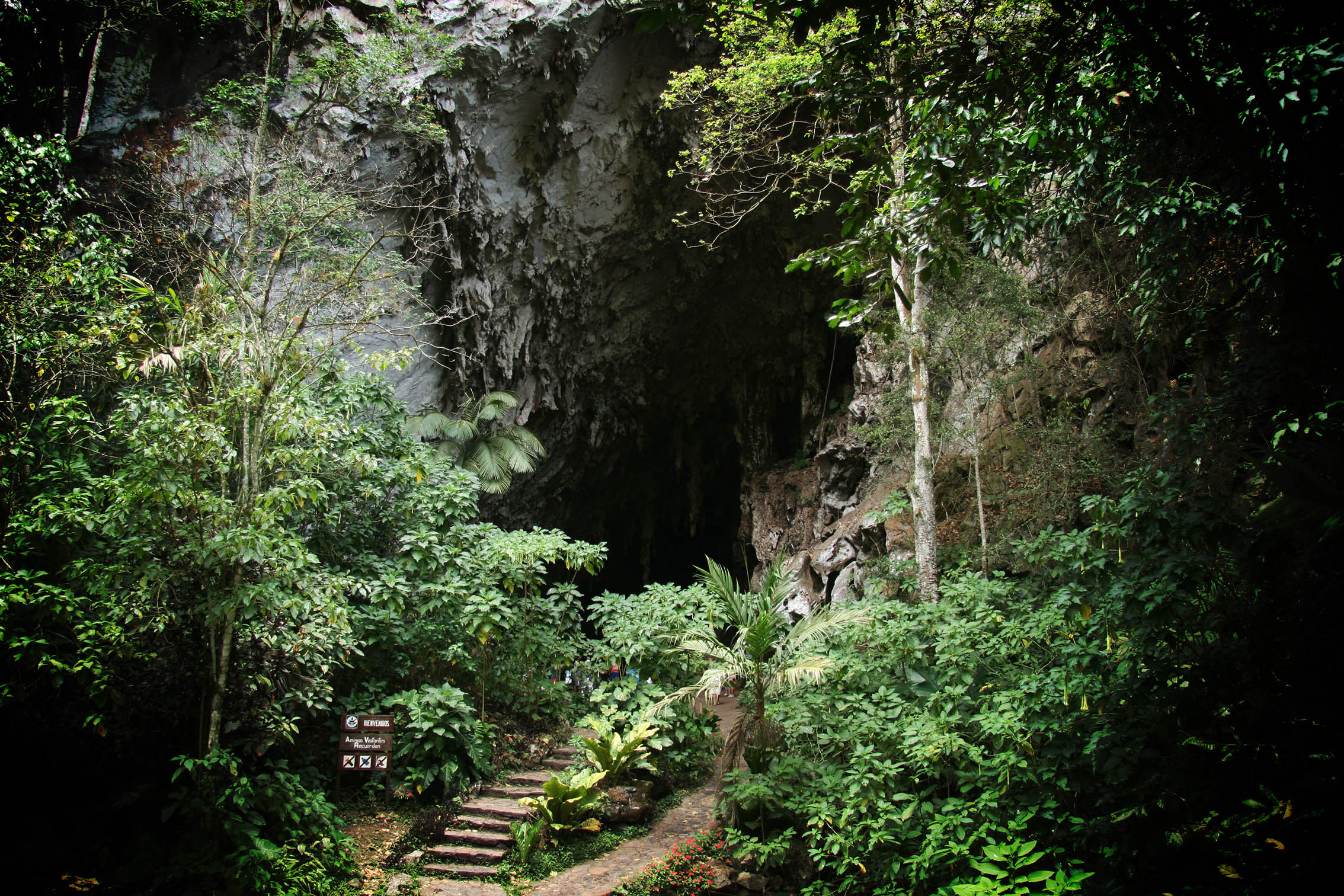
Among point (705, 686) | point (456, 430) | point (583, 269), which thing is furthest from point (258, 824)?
point (583, 269)

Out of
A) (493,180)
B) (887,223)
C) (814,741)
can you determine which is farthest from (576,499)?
(887,223)

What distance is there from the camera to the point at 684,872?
4805mm

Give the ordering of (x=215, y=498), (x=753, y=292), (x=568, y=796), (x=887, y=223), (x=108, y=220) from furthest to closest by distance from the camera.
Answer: (x=753, y=292)
(x=108, y=220)
(x=568, y=796)
(x=215, y=498)
(x=887, y=223)

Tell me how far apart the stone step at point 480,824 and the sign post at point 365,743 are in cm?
73

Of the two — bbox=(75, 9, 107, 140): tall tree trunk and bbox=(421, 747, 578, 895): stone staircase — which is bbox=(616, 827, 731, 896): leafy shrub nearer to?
bbox=(421, 747, 578, 895): stone staircase

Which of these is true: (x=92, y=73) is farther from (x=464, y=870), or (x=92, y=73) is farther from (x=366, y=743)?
(x=464, y=870)

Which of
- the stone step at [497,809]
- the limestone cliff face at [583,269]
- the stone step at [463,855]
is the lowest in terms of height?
the stone step at [463,855]

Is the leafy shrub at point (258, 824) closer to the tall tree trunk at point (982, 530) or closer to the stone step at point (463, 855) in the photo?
the stone step at point (463, 855)

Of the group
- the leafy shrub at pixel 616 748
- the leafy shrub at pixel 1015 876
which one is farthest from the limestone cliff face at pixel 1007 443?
the leafy shrub at pixel 1015 876

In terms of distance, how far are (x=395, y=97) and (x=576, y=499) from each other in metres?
7.35

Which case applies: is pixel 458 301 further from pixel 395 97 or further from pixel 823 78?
pixel 823 78

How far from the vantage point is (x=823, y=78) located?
3068 millimetres

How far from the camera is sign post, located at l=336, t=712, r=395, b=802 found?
5312 millimetres

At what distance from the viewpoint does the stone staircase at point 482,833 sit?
5.12 m
